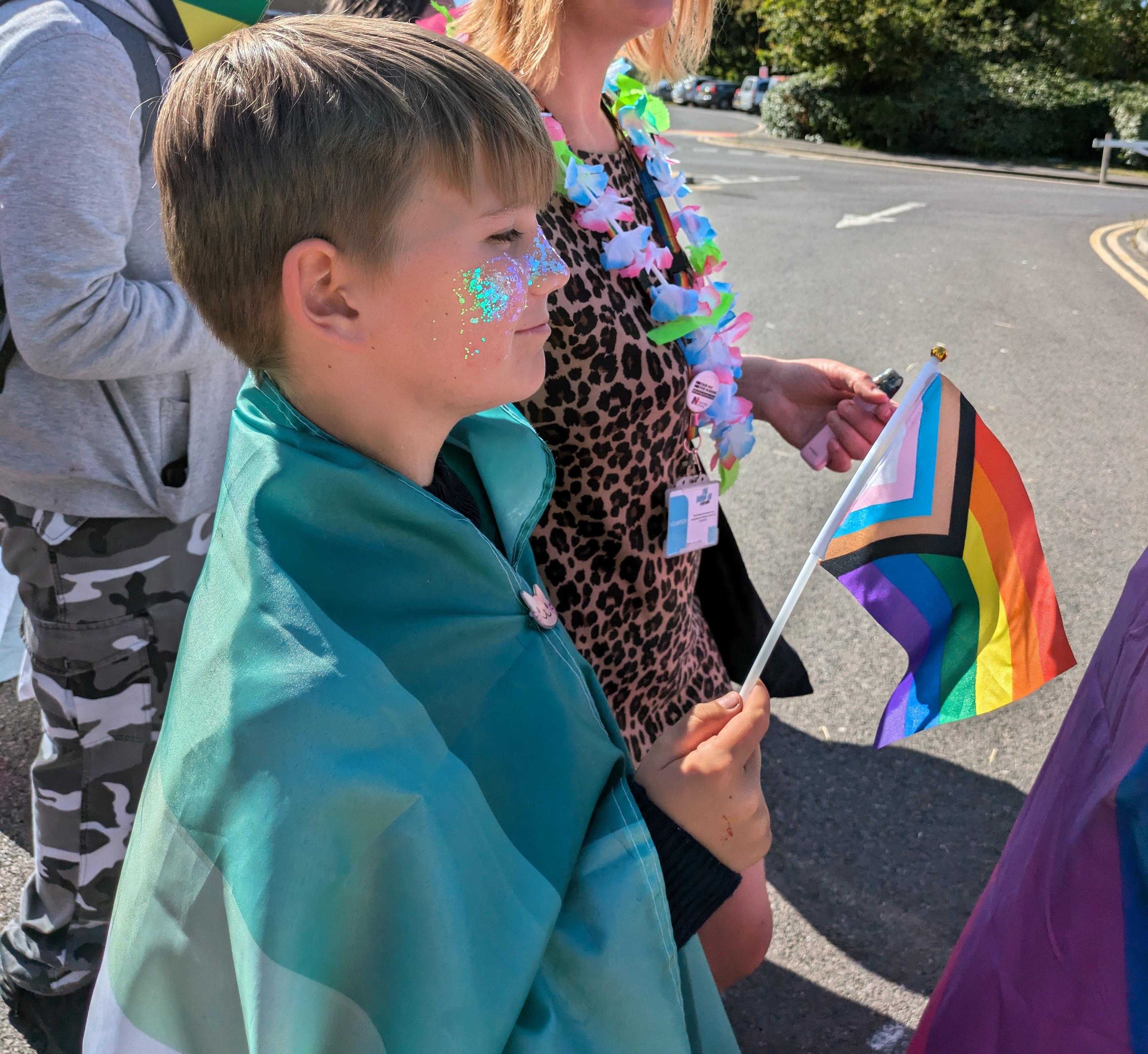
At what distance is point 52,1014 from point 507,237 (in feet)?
6.17

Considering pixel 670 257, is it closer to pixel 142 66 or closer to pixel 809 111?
pixel 142 66

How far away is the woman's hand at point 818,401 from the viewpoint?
6.71ft

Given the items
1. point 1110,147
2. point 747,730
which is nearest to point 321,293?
point 747,730

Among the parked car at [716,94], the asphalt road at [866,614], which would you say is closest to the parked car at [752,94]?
the parked car at [716,94]

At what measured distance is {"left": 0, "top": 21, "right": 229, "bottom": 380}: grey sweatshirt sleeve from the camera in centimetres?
168

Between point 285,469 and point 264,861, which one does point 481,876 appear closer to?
point 264,861

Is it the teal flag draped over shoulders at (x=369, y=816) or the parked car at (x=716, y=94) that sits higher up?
the teal flag draped over shoulders at (x=369, y=816)

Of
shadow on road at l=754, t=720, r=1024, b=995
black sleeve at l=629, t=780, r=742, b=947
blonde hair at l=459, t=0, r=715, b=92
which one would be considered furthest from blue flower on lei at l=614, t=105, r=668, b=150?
shadow on road at l=754, t=720, r=1024, b=995

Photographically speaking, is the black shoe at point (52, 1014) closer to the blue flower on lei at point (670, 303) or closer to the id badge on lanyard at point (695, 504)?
the id badge on lanyard at point (695, 504)

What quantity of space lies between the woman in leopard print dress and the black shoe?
126 cm

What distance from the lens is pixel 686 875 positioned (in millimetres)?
1196

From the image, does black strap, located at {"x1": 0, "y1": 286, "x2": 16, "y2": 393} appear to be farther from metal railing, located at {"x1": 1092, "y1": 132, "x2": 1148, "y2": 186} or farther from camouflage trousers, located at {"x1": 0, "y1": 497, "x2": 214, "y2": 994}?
metal railing, located at {"x1": 1092, "y1": 132, "x2": 1148, "y2": 186}

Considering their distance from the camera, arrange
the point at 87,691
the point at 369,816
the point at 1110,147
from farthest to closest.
A: 1. the point at 1110,147
2. the point at 87,691
3. the point at 369,816

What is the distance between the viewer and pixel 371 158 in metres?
1.10
